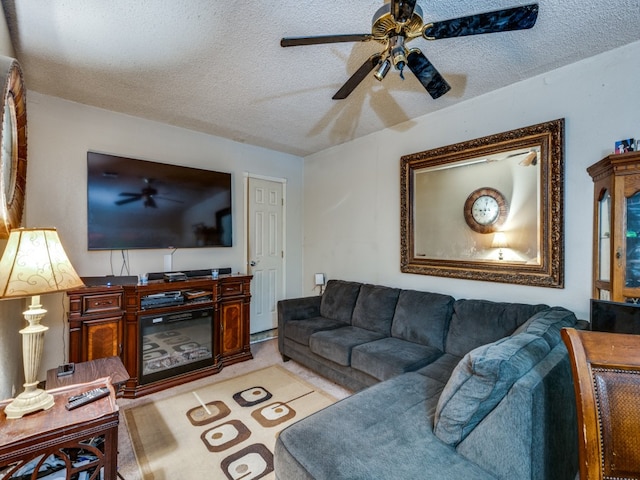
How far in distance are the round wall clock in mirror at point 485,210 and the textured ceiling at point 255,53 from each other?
93 cm

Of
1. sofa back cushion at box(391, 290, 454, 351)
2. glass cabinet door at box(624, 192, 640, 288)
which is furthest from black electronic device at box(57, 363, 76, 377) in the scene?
glass cabinet door at box(624, 192, 640, 288)

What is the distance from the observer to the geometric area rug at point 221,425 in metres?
1.79

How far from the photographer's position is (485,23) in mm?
1341

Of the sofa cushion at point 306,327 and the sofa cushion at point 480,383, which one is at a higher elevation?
the sofa cushion at point 480,383

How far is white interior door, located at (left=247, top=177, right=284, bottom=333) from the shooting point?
4215 millimetres

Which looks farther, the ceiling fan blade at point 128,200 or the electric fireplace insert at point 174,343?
the ceiling fan blade at point 128,200

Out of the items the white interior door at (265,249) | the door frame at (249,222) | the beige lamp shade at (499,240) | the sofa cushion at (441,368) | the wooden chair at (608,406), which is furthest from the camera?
the white interior door at (265,249)

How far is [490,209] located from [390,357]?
159cm

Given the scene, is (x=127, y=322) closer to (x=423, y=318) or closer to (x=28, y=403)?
(x=28, y=403)

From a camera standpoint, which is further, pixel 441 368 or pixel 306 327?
pixel 306 327

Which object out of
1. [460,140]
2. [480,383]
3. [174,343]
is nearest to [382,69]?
[480,383]

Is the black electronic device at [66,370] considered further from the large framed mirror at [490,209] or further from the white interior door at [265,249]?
the large framed mirror at [490,209]

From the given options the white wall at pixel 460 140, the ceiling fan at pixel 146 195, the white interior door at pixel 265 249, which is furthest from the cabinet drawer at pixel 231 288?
the white wall at pixel 460 140

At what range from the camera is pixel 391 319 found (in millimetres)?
3002
